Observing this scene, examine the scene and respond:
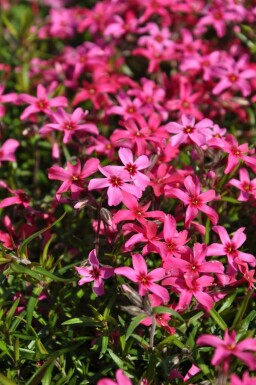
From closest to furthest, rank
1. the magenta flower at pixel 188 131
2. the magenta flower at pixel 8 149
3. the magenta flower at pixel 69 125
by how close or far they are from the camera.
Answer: the magenta flower at pixel 188 131
the magenta flower at pixel 69 125
the magenta flower at pixel 8 149

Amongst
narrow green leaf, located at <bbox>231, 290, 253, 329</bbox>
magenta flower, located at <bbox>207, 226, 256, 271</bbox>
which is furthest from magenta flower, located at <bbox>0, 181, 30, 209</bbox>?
narrow green leaf, located at <bbox>231, 290, 253, 329</bbox>

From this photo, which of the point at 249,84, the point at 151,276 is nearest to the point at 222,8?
the point at 249,84

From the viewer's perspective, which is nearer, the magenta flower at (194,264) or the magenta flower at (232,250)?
the magenta flower at (194,264)

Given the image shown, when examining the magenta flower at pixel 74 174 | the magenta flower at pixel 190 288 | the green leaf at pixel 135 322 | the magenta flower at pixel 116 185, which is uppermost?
the magenta flower at pixel 116 185

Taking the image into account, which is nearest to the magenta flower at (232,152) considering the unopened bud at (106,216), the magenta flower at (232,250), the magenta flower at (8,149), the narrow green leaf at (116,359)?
the magenta flower at (232,250)

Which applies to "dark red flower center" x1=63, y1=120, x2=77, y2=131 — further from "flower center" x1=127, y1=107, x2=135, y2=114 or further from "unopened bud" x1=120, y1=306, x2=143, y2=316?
"unopened bud" x1=120, y1=306, x2=143, y2=316

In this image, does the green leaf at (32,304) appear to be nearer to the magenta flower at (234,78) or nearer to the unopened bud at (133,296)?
the unopened bud at (133,296)

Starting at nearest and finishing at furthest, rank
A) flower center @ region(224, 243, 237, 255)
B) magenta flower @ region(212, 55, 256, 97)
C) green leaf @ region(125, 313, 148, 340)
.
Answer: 1. green leaf @ region(125, 313, 148, 340)
2. flower center @ region(224, 243, 237, 255)
3. magenta flower @ region(212, 55, 256, 97)
